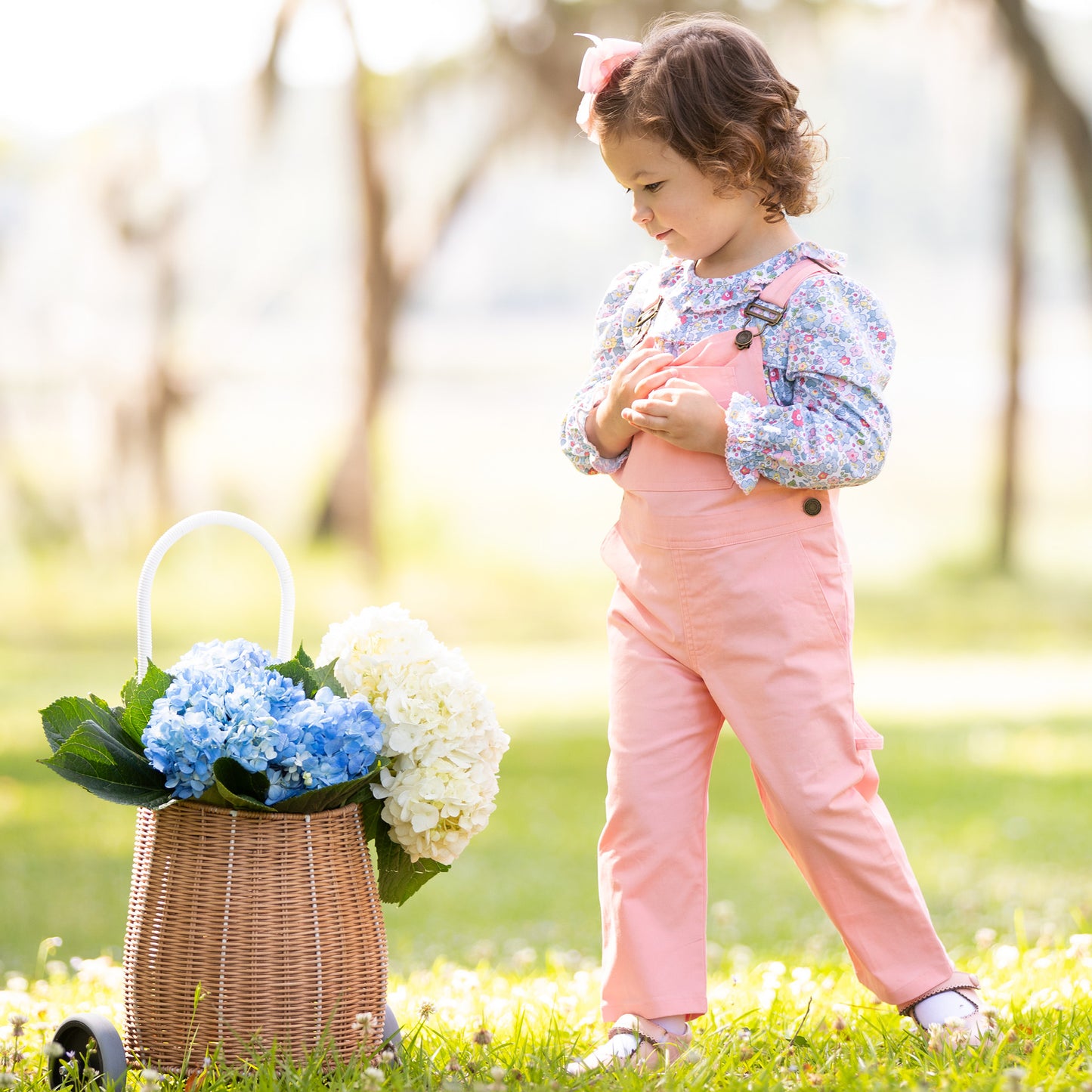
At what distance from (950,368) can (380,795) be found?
17627 millimetres

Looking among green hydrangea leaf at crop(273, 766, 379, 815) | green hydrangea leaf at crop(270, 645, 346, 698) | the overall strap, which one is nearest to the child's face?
the overall strap

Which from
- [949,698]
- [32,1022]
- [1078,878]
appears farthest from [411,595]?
[32,1022]

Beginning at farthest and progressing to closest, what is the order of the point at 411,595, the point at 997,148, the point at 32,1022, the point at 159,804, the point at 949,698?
the point at 997,148 < the point at 411,595 < the point at 949,698 < the point at 32,1022 < the point at 159,804

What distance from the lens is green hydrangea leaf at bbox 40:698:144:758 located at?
2.09m

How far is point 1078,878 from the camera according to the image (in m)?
4.44

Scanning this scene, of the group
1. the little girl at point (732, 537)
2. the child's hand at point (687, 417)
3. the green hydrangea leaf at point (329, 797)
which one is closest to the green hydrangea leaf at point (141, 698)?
the green hydrangea leaf at point (329, 797)

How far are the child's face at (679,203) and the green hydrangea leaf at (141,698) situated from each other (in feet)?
3.45

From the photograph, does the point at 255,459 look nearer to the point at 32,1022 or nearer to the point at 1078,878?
the point at 1078,878

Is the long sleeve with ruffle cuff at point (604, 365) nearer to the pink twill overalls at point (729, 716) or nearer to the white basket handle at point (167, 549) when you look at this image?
the pink twill overalls at point (729, 716)

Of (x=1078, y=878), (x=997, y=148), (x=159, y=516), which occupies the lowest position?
(x=1078, y=878)

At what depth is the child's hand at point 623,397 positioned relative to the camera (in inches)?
89.6

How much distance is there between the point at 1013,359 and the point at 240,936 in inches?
462

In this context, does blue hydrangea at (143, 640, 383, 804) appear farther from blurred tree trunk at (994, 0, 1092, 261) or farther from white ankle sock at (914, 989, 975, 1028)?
blurred tree trunk at (994, 0, 1092, 261)

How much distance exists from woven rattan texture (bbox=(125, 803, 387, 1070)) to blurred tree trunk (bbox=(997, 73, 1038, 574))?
11.6 metres
